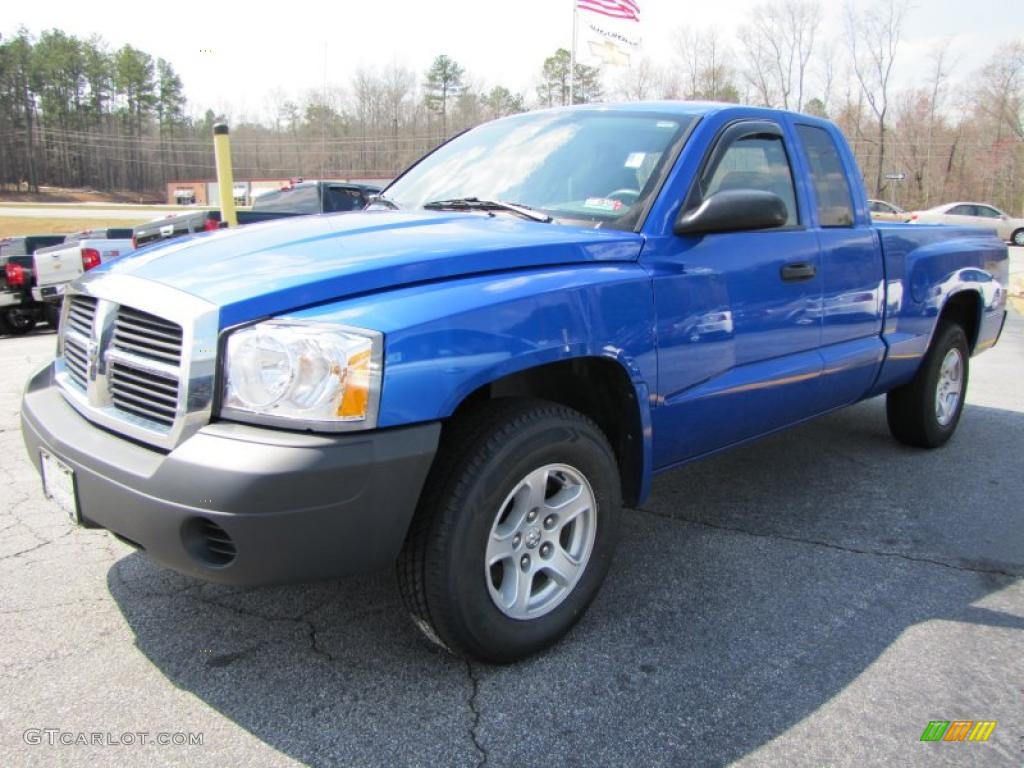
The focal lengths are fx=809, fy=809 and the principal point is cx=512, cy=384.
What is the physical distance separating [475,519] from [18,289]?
11.2 meters

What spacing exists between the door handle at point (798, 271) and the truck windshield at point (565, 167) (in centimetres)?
72

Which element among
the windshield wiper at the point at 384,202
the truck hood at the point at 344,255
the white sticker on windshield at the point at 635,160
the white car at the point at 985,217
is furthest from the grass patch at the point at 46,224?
the white sticker on windshield at the point at 635,160

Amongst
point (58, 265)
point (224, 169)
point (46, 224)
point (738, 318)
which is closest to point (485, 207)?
point (738, 318)

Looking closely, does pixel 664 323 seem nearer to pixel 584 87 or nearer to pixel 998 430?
pixel 998 430

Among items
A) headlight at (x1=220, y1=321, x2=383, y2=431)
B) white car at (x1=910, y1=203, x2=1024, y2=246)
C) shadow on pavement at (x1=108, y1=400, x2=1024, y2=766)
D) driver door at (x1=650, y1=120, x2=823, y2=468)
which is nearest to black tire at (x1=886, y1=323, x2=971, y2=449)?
shadow on pavement at (x1=108, y1=400, x2=1024, y2=766)

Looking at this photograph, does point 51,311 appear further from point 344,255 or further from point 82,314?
point 344,255

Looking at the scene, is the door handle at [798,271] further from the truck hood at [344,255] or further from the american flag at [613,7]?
the american flag at [613,7]

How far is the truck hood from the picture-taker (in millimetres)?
2232

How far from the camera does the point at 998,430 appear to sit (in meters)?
5.68

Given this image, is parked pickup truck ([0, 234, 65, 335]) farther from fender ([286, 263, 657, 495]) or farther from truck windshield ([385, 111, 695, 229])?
fender ([286, 263, 657, 495])

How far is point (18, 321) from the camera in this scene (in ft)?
38.2

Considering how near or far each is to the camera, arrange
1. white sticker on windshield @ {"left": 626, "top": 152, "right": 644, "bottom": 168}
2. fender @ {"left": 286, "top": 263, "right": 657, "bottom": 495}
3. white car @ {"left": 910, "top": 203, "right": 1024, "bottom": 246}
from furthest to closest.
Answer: white car @ {"left": 910, "top": 203, "right": 1024, "bottom": 246}
white sticker on windshield @ {"left": 626, "top": 152, "right": 644, "bottom": 168}
fender @ {"left": 286, "top": 263, "right": 657, "bottom": 495}

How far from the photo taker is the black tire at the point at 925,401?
16.0 ft

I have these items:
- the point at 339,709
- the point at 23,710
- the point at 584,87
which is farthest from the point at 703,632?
the point at 584,87
